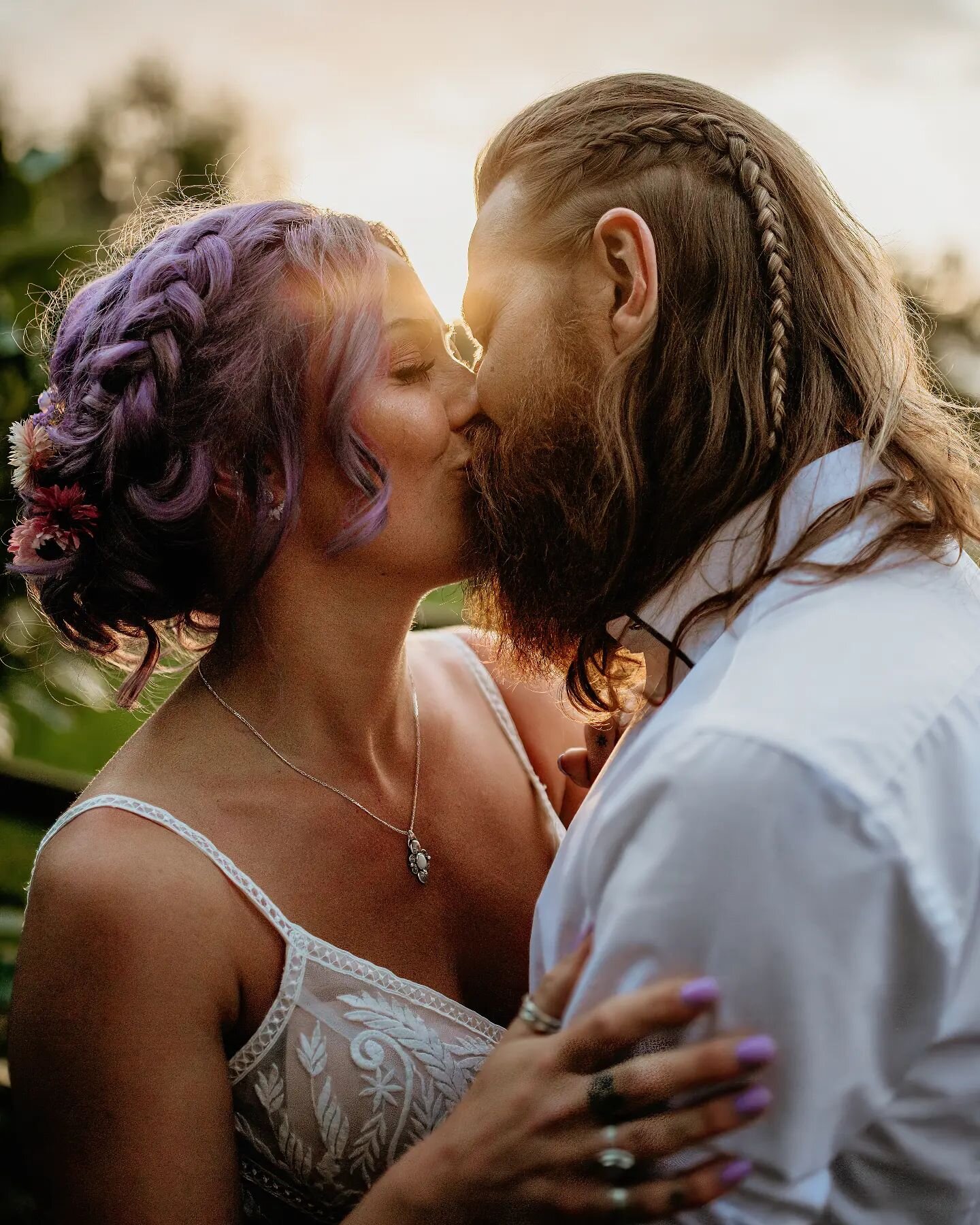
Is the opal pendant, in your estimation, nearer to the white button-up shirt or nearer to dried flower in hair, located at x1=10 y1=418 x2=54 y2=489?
the white button-up shirt

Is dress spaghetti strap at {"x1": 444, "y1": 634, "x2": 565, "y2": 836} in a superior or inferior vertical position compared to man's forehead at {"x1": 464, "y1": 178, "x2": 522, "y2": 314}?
inferior

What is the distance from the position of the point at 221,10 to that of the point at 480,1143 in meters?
7.30

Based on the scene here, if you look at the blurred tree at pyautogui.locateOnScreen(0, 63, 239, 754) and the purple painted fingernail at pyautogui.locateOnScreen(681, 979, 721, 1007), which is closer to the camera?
the purple painted fingernail at pyautogui.locateOnScreen(681, 979, 721, 1007)

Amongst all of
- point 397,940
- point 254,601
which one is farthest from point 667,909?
point 254,601

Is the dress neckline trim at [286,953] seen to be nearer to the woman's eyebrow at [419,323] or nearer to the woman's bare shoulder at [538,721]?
the woman's bare shoulder at [538,721]

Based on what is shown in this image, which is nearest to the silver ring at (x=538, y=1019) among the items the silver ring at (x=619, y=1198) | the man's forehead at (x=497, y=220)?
the silver ring at (x=619, y=1198)

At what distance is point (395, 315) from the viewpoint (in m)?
2.77

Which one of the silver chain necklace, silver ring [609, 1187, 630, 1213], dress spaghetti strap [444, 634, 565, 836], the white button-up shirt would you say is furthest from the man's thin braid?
dress spaghetti strap [444, 634, 565, 836]

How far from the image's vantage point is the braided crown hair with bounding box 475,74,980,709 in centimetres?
209

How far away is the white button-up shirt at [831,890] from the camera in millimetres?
1427

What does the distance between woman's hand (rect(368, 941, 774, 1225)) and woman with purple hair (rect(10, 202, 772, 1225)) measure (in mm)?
306

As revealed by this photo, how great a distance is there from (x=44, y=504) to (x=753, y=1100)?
7.12 feet

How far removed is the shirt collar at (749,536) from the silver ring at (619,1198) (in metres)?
0.88

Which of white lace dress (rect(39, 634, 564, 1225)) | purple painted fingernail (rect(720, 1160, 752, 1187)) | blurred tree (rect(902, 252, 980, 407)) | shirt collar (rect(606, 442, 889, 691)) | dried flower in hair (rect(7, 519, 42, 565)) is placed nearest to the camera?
purple painted fingernail (rect(720, 1160, 752, 1187))
